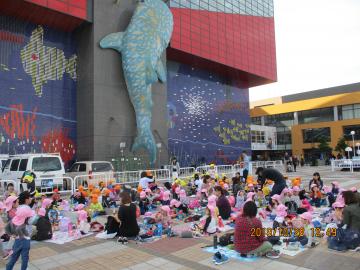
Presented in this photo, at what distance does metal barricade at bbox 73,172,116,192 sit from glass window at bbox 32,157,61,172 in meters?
1.11

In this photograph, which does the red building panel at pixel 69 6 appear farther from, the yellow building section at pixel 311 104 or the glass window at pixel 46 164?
the yellow building section at pixel 311 104

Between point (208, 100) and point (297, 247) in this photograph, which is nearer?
point (297, 247)

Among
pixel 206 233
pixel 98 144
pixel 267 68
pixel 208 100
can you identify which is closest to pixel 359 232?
pixel 206 233

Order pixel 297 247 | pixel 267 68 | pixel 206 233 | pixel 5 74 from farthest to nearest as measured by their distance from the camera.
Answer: pixel 267 68 → pixel 5 74 → pixel 206 233 → pixel 297 247

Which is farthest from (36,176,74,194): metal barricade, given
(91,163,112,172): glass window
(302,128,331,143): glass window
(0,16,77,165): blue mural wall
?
(302,128,331,143): glass window

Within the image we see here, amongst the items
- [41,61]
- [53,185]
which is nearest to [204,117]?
[41,61]

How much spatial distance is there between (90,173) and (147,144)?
27.1ft

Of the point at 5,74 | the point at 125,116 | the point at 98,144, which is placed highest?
the point at 5,74

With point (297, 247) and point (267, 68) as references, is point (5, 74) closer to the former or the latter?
point (297, 247)

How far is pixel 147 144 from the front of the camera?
2423cm

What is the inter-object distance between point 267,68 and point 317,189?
31094 mm

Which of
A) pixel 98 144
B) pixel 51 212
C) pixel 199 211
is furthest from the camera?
pixel 98 144

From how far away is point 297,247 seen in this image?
275 inches

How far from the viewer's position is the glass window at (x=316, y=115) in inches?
2363
